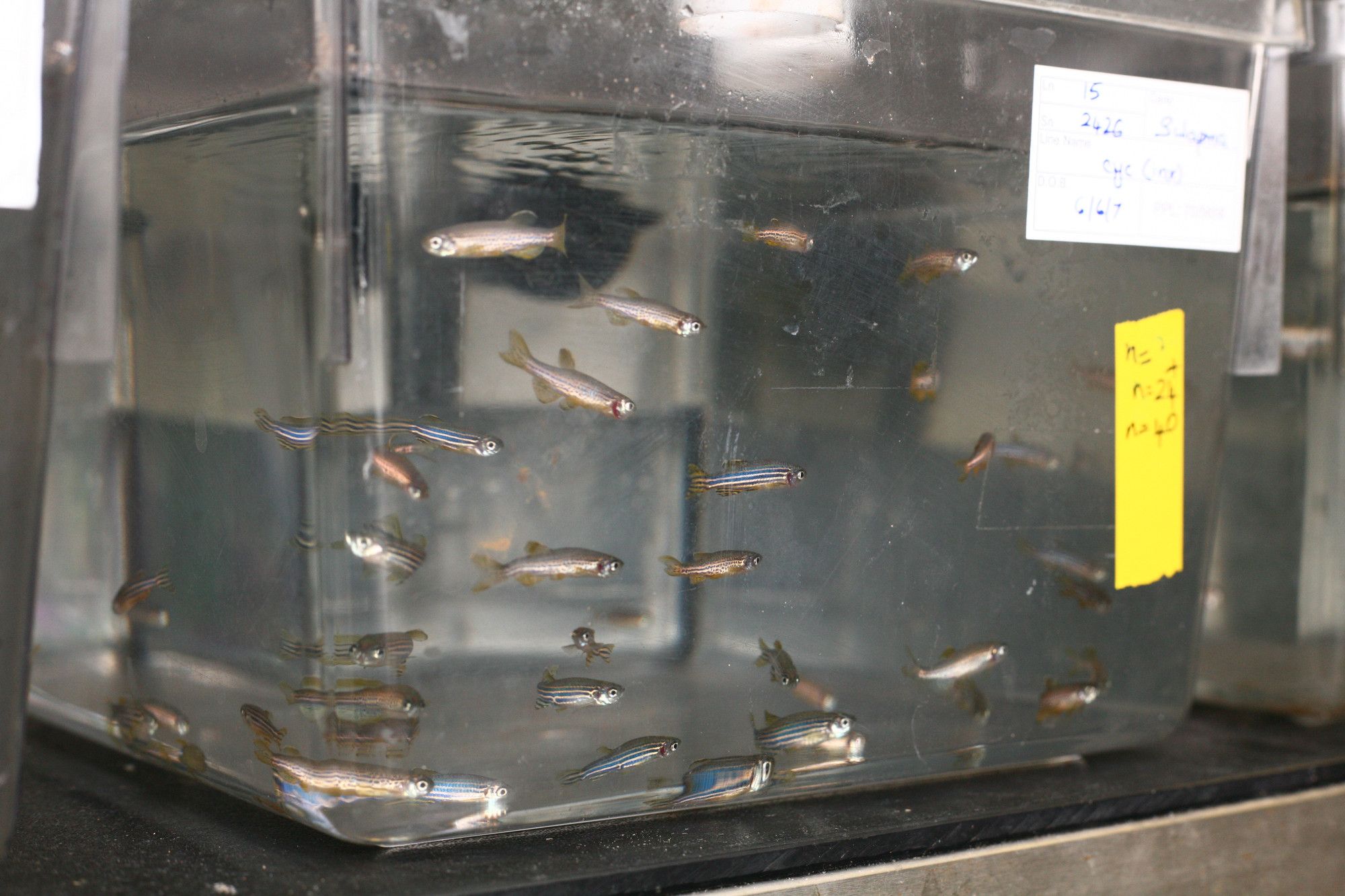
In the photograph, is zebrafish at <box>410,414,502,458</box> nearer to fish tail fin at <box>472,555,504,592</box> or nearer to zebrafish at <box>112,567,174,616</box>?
fish tail fin at <box>472,555,504,592</box>

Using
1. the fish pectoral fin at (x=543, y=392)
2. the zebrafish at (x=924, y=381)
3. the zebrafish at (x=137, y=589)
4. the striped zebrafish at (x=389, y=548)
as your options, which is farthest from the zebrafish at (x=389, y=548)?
the zebrafish at (x=924, y=381)

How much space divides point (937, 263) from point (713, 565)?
0.27m

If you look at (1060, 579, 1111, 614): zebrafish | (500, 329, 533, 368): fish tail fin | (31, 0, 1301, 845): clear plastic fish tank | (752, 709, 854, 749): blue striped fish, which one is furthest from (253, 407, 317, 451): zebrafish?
(1060, 579, 1111, 614): zebrafish

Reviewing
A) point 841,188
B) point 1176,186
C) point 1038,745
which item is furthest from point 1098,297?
point 1038,745

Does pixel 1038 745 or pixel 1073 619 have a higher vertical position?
pixel 1073 619

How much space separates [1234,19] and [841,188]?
0.39 m

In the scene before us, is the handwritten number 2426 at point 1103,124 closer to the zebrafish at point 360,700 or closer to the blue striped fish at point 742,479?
the blue striped fish at point 742,479

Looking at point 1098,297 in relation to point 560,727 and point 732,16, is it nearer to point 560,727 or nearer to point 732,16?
point 732,16

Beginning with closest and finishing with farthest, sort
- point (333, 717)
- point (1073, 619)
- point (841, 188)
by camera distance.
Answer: point (333, 717), point (841, 188), point (1073, 619)

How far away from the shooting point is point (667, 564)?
2.54 ft

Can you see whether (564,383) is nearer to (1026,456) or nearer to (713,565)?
(713,565)

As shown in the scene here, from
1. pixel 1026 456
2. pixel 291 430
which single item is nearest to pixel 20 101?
pixel 291 430

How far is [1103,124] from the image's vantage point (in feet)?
2.97

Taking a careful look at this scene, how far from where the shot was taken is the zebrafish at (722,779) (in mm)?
809
